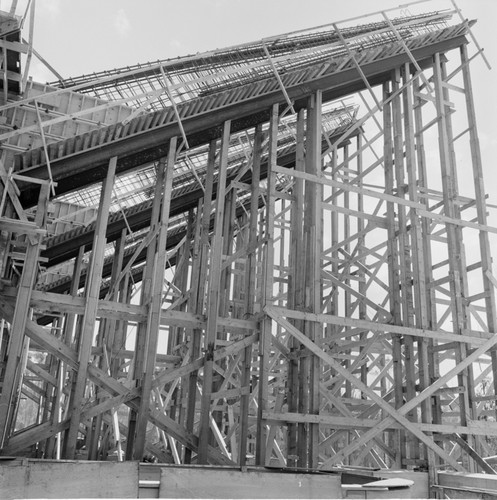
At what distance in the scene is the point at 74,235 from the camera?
17.7 meters

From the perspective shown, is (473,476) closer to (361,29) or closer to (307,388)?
(307,388)

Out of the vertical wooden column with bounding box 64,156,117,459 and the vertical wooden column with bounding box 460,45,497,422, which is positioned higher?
the vertical wooden column with bounding box 460,45,497,422

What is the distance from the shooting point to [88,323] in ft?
32.3

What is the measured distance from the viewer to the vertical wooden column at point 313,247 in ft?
36.6

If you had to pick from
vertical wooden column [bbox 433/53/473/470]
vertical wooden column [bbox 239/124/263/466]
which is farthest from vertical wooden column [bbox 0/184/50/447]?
vertical wooden column [bbox 433/53/473/470]

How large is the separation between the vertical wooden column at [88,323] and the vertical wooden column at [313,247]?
429 centimetres

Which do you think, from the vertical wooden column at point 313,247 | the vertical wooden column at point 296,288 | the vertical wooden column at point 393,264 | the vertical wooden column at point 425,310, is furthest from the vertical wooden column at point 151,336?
the vertical wooden column at point 425,310

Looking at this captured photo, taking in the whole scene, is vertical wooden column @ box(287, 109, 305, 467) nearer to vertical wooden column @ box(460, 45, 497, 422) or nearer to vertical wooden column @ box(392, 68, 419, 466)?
vertical wooden column @ box(392, 68, 419, 466)

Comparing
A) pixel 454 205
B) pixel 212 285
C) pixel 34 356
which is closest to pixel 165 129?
pixel 212 285

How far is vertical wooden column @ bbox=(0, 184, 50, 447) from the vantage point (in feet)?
A: 29.4

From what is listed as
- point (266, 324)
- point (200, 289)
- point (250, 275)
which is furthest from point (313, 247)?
point (200, 289)

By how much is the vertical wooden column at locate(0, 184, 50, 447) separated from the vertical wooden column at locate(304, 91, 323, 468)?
17.7ft

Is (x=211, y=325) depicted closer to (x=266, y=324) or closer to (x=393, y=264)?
(x=266, y=324)

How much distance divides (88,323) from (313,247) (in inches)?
196
